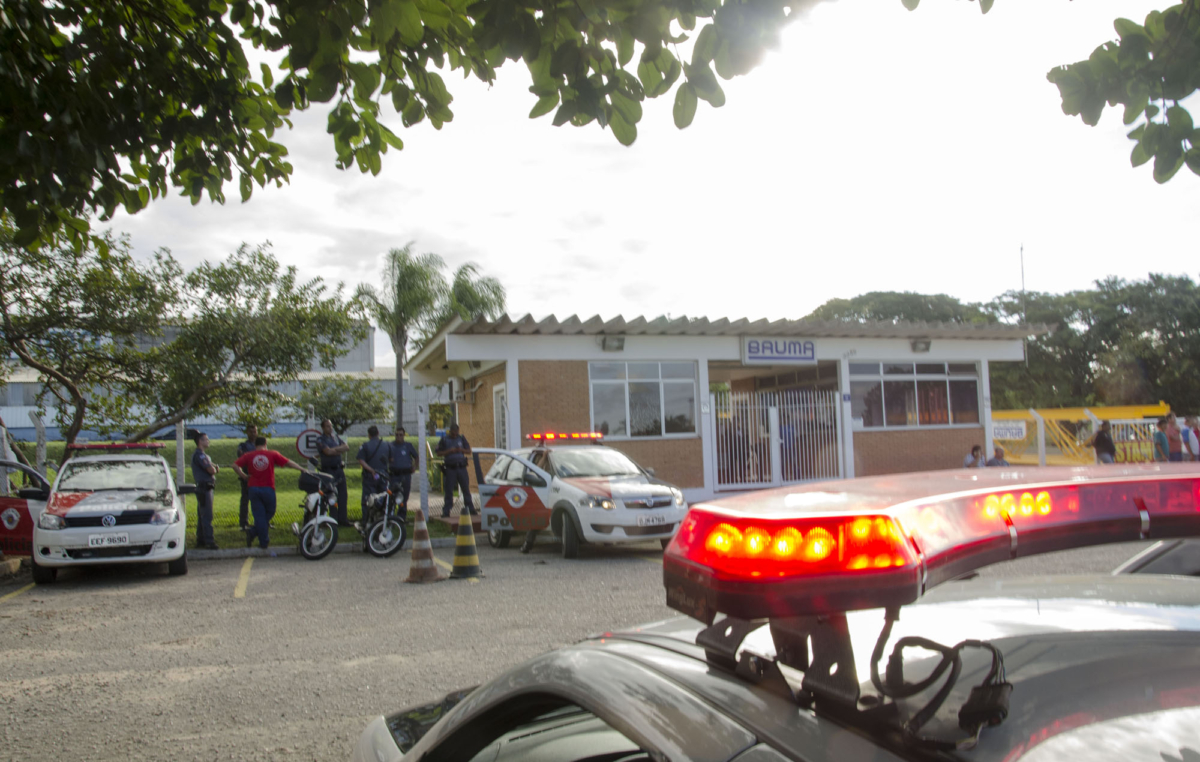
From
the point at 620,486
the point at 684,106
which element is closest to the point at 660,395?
the point at 620,486

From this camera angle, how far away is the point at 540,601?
8.27 meters

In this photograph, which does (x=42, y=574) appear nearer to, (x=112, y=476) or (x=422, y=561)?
(x=112, y=476)

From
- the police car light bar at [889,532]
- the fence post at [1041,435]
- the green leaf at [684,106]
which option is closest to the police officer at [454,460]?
the green leaf at [684,106]

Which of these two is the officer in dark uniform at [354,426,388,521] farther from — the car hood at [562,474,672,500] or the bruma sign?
the bruma sign

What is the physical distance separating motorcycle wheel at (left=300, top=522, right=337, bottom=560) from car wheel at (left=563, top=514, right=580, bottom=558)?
10.9 ft

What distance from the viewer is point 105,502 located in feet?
34.8

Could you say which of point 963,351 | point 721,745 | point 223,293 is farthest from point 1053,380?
point 721,745

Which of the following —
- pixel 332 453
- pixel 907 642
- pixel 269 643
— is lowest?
pixel 269 643

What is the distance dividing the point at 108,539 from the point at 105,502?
568mm

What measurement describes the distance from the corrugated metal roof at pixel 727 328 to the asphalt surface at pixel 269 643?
693 centimetres

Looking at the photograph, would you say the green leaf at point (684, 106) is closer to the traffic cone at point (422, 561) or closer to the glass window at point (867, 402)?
the traffic cone at point (422, 561)

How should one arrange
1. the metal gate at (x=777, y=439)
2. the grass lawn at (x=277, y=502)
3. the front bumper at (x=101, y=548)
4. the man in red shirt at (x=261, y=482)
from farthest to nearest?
the metal gate at (x=777, y=439) < the grass lawn at (x=277, y=502) < the man in red shirt at (x=261, y=482) < the front bumper at (x=101, y=548)

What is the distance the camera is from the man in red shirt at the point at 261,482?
12172mm

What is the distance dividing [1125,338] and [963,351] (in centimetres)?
2645
